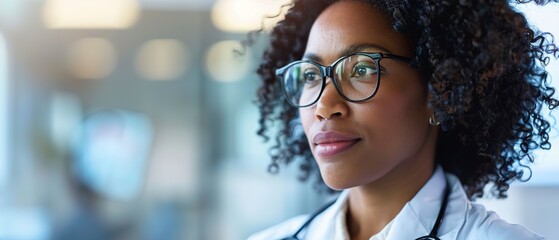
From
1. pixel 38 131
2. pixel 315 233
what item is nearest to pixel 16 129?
pixel 38 131

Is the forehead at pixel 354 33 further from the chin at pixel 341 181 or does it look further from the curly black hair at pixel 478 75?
the chin at pixel 341 181

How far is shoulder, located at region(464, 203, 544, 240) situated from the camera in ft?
4.68

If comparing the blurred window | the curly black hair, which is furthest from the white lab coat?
the blurred window

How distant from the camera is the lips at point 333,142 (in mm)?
1481

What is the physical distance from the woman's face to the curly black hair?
0.03 metres

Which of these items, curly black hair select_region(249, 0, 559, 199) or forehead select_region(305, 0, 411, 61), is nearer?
curly black hair select_region(249, 0, 559, 199)

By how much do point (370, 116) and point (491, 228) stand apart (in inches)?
12.4

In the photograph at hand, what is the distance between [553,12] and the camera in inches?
72.5

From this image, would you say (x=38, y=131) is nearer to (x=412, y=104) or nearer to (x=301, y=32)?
(x=301, y=32)

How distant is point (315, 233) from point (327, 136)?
1.00 ft

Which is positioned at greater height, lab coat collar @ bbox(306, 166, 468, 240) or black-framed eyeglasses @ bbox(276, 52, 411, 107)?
black-framed eyeglasses @ bbox(276, 52, 411, 107)

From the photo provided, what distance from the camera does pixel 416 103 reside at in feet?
4.92

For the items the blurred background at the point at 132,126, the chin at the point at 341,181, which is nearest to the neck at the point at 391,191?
the chin at the point at 341,181

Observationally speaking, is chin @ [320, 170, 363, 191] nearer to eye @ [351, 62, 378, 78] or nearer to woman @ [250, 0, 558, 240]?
woman @ [250, 0, 558, 240]
